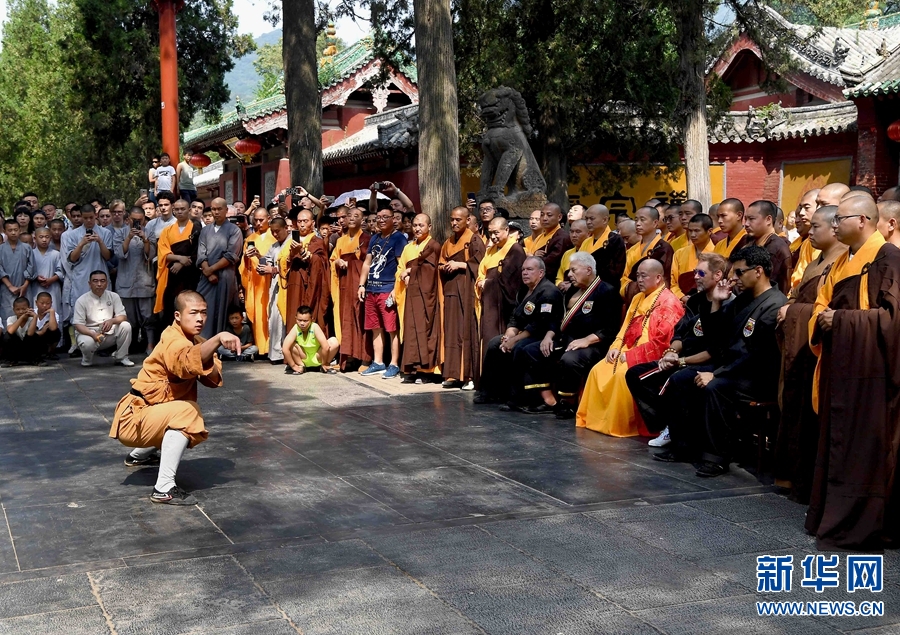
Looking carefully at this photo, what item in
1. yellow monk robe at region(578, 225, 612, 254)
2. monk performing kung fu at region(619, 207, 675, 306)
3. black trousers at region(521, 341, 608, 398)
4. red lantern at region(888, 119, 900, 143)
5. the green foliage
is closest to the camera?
black trousers at region(521, 341, 608, 398)

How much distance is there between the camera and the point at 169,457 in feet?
18.4

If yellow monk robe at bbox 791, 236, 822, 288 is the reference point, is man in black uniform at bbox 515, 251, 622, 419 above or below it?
below

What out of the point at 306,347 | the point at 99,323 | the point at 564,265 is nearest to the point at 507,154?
the point at 564,265

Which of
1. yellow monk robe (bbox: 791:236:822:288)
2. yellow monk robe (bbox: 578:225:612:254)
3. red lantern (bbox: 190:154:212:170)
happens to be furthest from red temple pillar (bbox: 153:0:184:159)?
yellow monk robe (bbox: 791:236:822:288)

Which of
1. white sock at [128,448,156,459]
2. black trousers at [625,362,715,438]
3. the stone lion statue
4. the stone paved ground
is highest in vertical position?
the stone lion statue

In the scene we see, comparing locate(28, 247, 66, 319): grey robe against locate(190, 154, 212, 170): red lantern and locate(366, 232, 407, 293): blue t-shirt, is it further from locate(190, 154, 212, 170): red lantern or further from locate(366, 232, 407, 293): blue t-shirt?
locate(190, 154, 212, 170): red lantern

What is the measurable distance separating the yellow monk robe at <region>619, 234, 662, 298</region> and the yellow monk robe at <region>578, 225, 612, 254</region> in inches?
9.5

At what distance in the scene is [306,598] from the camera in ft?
13.6

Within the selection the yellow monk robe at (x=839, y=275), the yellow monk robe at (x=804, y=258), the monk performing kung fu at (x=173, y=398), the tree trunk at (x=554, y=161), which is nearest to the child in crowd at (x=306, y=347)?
the monk performing kung fu at (x=173, y=398)

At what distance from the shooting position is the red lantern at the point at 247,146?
23172 mm

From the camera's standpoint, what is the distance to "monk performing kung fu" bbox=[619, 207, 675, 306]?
26.9 ft

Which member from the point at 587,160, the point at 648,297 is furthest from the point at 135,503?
the point at 587,160

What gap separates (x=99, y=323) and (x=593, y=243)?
18.5 ft

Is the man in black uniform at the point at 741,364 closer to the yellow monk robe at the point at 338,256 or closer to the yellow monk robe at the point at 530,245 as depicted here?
the yellow monk robe at the point at 530,245
